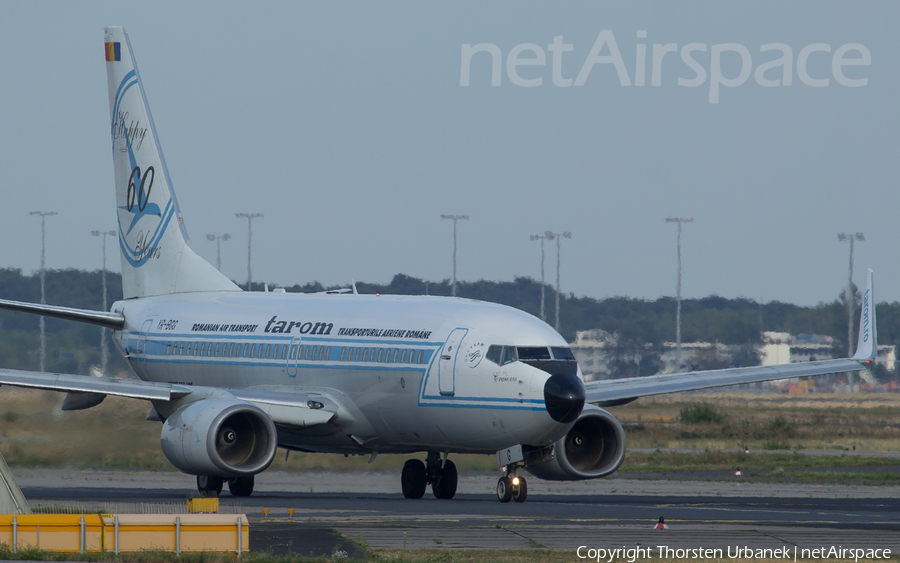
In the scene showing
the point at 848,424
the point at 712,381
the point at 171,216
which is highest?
the point at 171,216

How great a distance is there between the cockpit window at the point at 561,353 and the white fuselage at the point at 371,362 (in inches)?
8.1

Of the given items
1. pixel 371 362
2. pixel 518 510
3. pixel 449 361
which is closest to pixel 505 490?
A: pixel 518 510

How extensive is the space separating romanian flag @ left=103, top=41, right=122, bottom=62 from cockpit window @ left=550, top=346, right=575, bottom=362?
19344mm

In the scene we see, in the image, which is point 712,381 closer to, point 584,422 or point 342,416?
point 584,422

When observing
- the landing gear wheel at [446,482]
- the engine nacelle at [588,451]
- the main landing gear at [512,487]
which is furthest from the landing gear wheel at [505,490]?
the landing gear wheel at [446,482]

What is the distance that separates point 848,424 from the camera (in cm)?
5784

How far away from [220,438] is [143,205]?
12962 mm

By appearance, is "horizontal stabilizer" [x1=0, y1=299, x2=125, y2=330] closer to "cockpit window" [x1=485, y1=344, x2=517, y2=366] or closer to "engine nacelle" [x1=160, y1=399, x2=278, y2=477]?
"engine nacelle" [x1=160, y1=399, x2=278, y2=477]

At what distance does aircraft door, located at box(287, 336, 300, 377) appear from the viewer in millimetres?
30719

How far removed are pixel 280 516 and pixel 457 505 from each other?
4616 mm

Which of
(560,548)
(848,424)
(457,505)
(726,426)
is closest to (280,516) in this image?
(457,505)

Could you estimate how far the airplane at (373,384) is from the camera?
25891 mm

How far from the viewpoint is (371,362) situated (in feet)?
93.8

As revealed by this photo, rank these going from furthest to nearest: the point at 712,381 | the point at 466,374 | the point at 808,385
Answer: the point at 808,385
the point at 712,381
the point at 466,374
